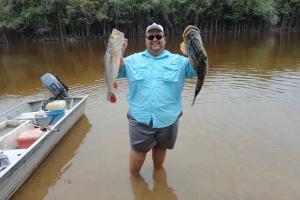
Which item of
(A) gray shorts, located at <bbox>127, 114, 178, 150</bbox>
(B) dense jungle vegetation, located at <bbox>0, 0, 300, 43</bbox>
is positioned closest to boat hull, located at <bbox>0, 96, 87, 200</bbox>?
(A) gray shorts, located at <bbox>127, 114, 178, 150</bbox>

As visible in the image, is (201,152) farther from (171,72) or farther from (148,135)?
(171,72)

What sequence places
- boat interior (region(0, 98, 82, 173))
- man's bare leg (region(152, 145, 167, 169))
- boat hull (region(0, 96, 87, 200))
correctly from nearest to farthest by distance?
1. man's bare leg (region(152, 145, 167, 169))
2. boat hull (region(0, 96, 87, 200))
3. boat interior (region(0, 98, 82, 173))

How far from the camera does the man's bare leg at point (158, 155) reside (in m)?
4.54

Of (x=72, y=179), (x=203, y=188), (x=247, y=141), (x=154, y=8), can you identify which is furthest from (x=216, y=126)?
(x=154, y=8)

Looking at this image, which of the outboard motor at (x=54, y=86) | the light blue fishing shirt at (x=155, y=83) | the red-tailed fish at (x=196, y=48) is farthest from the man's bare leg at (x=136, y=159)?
the outboard motor at (x=54, y=86)

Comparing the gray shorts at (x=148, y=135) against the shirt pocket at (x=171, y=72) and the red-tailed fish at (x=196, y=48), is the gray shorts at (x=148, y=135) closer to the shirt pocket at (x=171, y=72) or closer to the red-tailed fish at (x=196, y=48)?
the shirt pocket at (x=171, y=72)

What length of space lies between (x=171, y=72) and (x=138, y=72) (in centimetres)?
40

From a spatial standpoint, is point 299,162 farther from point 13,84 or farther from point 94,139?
point 13,84

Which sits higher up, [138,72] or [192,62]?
[192,62]

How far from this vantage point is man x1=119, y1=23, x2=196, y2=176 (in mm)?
3777

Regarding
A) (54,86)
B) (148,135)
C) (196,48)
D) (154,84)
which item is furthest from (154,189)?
(54,86)

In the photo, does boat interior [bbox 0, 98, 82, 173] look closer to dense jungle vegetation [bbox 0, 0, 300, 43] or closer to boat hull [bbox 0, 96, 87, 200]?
boat hull [bbox 0, 96, 87, 200]

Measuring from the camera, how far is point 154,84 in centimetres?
377

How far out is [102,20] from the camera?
124ft
